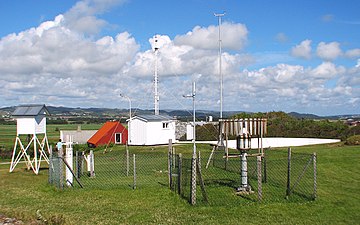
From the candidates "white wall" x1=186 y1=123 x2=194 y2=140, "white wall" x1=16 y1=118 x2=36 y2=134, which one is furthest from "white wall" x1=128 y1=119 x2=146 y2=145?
"white wall" x1=16 y1=118 x2=36 y2=134

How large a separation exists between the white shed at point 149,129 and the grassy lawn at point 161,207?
2463cm

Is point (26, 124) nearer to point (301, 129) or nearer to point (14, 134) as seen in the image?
point (301, 129)

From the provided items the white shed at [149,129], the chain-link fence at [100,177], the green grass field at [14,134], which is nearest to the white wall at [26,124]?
the chain-link fence at [100,177]

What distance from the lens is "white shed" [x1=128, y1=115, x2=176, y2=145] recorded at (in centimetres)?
4278

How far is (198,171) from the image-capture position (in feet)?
44.7

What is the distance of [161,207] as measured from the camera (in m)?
13.5

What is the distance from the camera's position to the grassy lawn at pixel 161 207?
11.8 m

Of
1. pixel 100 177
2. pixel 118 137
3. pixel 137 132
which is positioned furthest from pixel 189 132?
pixel 100 177

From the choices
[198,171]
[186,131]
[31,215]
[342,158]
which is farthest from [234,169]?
[186,131]

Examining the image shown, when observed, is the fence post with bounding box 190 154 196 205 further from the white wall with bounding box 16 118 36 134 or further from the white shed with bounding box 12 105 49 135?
the white wall with bounding box 16 118 36 134

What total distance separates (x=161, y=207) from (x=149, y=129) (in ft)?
96.5

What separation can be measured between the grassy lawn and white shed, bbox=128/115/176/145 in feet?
80.8

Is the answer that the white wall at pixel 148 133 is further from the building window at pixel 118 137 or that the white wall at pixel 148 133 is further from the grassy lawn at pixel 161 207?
the grassy lawn at pixel 161 207

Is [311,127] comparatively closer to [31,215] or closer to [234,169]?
[234,169]
